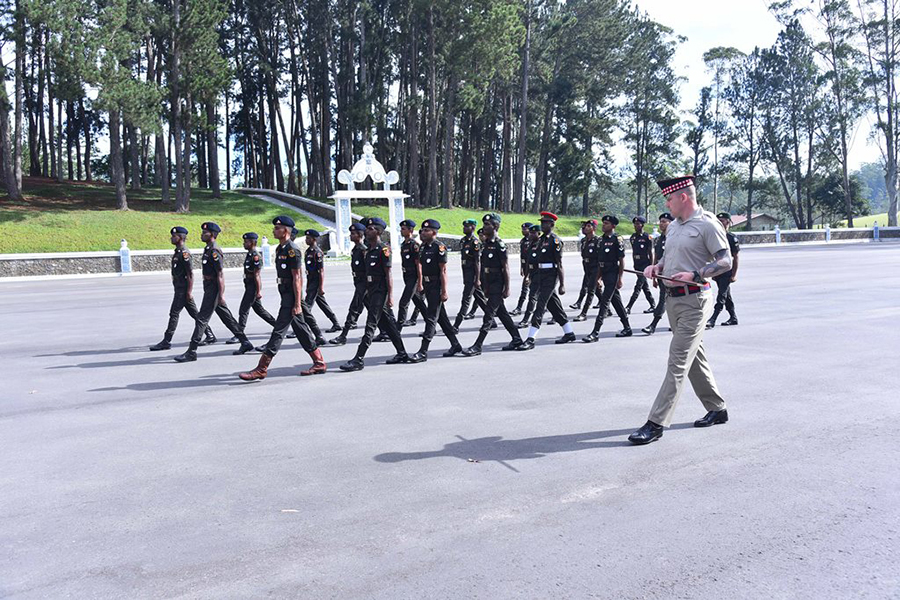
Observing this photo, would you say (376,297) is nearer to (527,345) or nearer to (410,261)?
(410,261)

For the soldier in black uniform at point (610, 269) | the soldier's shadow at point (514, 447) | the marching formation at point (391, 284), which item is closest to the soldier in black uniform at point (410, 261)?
the marching formation at point (391, 284)

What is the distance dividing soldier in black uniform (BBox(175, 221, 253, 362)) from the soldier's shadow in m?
5.26

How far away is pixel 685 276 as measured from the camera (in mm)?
5574

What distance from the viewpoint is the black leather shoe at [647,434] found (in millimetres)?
5617

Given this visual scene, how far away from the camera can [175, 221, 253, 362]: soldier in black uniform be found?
9820mm

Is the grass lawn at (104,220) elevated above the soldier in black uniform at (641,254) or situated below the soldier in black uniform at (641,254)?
above

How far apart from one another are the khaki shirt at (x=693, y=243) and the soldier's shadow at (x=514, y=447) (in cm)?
142

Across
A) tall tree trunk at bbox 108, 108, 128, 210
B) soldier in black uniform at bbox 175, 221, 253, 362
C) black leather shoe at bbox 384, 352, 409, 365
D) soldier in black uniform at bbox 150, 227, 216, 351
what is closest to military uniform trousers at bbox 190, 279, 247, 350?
soldier in black uniform at bbox 175, 221, 253, 362

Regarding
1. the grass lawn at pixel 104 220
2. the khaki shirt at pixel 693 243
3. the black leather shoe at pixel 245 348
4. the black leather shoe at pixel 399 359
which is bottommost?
the black leather shoe at pixel 399 359

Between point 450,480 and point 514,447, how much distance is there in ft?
2.88

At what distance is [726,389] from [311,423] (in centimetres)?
424

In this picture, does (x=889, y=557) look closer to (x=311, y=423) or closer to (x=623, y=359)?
(x=311, y=423)

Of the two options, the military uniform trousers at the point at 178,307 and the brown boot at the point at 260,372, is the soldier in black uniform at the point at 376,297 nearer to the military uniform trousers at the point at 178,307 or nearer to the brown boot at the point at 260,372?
the brown boot at the point at 260,372

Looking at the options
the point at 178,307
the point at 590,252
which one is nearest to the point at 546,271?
the point at 590,252
